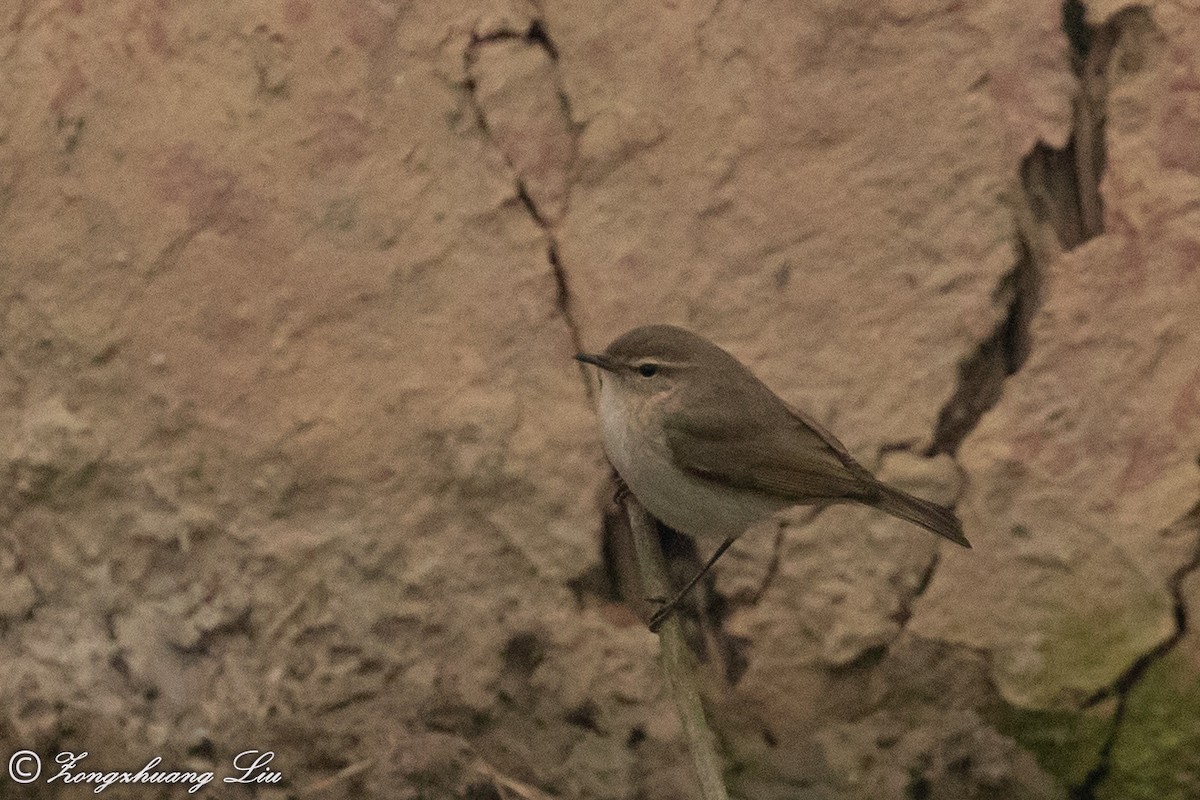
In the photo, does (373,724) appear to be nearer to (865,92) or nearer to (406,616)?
(406,616)

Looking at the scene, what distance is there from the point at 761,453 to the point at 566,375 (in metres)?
0.66

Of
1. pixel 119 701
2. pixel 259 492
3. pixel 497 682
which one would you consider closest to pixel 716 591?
pixel 497 682

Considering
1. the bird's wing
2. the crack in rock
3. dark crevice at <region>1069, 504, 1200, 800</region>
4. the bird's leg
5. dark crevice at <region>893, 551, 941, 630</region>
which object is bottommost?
dark crevice at <region>1069, 504, 1200, 800</region>

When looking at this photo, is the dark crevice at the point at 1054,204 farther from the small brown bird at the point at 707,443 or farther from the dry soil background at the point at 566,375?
the small brown bird at the point at 707,443

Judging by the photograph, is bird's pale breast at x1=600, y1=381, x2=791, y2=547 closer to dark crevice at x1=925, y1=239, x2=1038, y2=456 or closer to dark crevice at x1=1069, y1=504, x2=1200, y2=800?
dark crevice at x1=925, y1=239, x2=1038, y2=456

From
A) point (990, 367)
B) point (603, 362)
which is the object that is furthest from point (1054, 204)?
point (603, 362)

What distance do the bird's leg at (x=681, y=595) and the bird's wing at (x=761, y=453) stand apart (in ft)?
0.86

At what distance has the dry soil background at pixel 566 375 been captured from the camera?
409cm

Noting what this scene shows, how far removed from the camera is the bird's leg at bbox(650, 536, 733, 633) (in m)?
3.50

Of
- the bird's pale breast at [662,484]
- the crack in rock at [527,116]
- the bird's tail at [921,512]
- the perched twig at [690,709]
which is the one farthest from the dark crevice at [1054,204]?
the crack in rock at [527,116]

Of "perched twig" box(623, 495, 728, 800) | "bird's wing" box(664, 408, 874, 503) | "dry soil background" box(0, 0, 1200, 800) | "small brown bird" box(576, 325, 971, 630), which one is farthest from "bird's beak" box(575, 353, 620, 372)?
"perched twig" box(623, 495, 728, 800)

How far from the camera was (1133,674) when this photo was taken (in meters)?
4.04

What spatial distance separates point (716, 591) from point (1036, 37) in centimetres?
181

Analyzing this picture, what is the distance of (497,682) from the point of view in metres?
4.14
